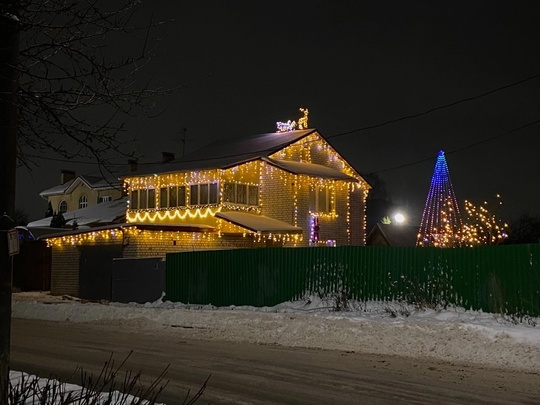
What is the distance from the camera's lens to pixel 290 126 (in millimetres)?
44750

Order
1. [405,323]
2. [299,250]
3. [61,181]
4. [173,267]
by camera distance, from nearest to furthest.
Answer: [405,323], [299,250], [173,267], [61,181]

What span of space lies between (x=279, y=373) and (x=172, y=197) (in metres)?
28.7

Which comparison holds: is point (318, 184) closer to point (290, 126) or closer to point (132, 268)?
point (290, 126)

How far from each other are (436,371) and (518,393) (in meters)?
2.16

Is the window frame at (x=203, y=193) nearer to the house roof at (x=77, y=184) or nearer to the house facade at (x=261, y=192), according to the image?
the house facade at (x=261, y=192)

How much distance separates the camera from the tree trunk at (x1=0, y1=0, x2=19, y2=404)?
21.2 ft

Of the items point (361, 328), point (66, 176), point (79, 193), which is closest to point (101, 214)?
point (79, 193)

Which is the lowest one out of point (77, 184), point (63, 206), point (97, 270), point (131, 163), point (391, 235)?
point (97, 270)

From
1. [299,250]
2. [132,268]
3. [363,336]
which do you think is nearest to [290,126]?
[132,268]

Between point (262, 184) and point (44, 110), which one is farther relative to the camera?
point (262, 184)

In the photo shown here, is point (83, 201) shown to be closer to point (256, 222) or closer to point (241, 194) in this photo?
point (241, 194)

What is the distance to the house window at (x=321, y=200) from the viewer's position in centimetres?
3966

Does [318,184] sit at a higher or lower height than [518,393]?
higher

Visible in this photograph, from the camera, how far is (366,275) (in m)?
20.1
